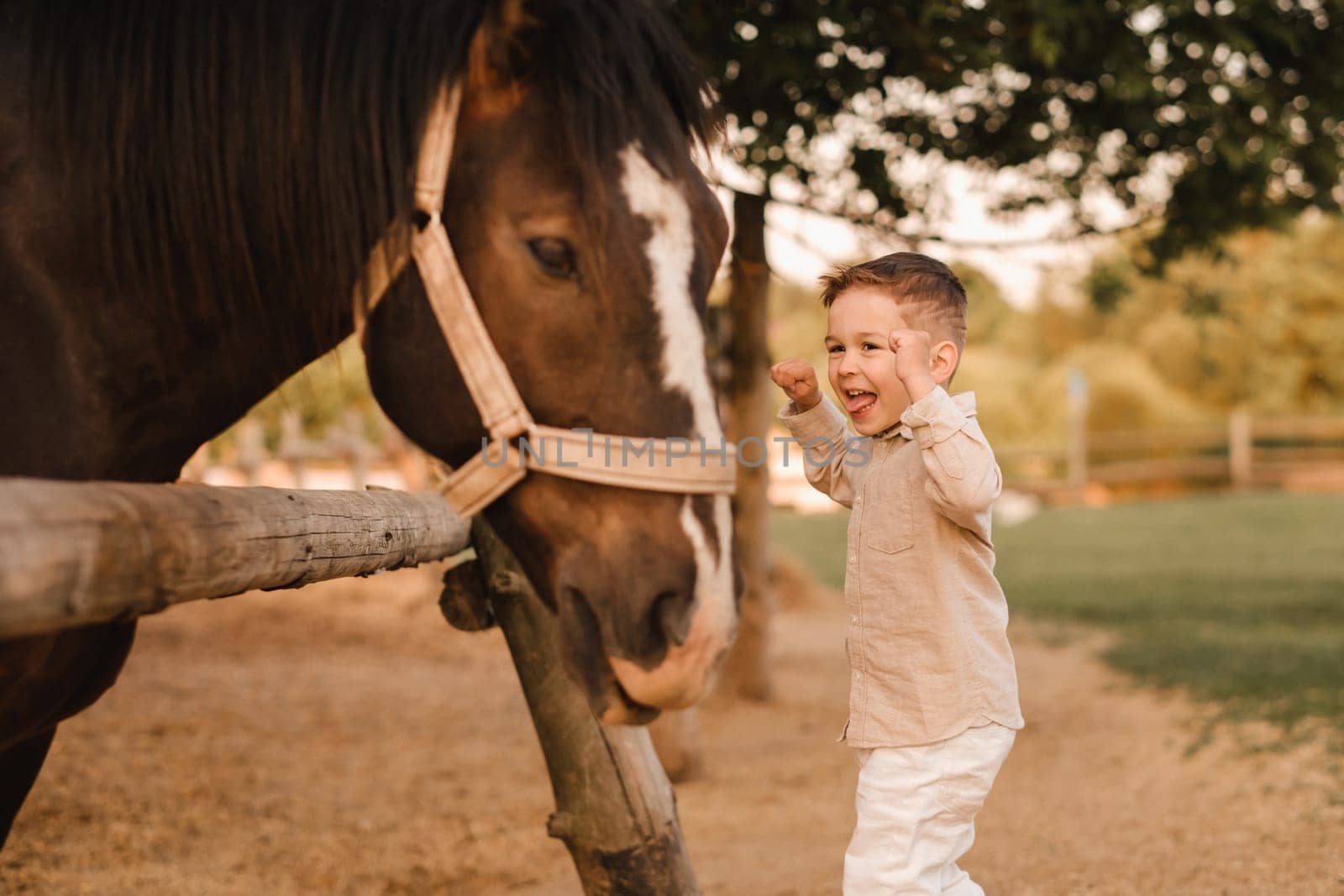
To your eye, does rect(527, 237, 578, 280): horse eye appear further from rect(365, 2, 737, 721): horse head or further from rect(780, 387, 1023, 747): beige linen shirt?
rect(780, 387, 1023, 747): beige linen shirt

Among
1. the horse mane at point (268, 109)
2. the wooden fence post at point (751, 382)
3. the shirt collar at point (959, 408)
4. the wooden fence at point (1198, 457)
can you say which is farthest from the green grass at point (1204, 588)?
the wooden fence at point (1198, 457)

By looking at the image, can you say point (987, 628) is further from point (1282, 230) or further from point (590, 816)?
point (1282, 230)

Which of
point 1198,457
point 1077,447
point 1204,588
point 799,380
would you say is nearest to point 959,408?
point 799,380

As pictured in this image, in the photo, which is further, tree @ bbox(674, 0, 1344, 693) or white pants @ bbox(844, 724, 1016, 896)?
tree @ bbox(674, 0, 1344, 693)

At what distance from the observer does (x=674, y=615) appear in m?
1.29

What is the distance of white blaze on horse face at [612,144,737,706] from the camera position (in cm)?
130

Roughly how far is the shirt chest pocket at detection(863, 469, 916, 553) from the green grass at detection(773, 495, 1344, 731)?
11.8 ft

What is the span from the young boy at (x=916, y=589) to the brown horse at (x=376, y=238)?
0.46 metres

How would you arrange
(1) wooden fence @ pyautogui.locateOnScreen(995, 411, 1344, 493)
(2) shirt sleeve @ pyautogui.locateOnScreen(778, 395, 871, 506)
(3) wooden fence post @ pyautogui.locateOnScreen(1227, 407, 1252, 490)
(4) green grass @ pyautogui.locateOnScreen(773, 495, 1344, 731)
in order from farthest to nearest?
(3) wooden fence post @ pyautogui.locateOnScreen(1227, 407, 1252, 490), (1) wooden fence @ pyautogui.locateOnScreen(995, 411, 1344, 493), (4) green grass @ pyautogui.locateOnScreen(773, 495, 1344, 731), (2) shirt sleeve @ pyautogui.locateOnScreen(778, 395, 871, 506)

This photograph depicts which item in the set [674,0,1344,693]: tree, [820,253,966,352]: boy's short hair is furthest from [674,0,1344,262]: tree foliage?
[820,253,966,352]: boy's short hair

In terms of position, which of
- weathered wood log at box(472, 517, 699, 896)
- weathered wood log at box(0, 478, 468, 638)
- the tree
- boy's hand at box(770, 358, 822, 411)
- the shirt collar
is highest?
the tree

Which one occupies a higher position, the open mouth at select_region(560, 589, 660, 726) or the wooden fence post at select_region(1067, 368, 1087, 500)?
the wooden fence post at select_region(1067, 368, 1087, 500)

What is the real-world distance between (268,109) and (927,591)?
4.07ft

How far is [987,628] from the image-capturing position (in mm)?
1816
